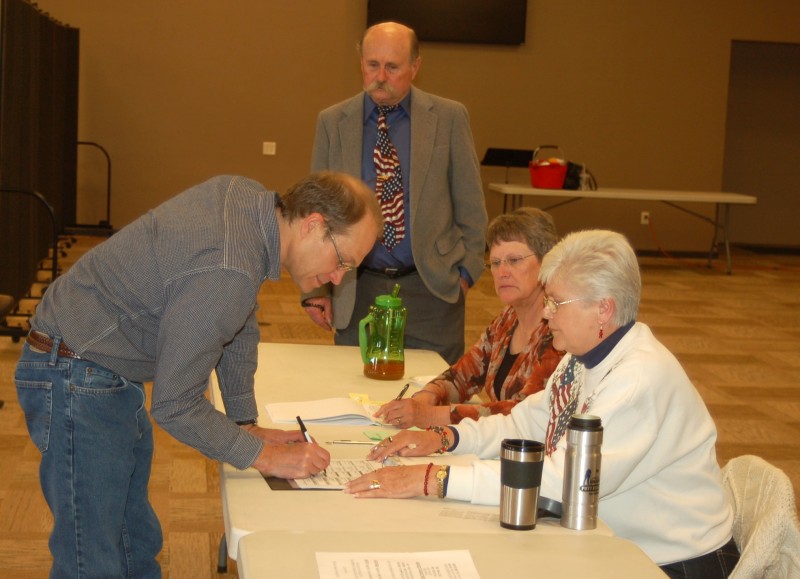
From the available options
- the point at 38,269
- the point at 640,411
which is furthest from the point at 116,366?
the point at 38,269

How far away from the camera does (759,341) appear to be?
7.11 metres

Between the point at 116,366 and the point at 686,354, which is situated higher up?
the point at 116,366

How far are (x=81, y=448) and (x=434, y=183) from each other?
1.90m

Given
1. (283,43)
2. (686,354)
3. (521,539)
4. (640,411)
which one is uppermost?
(283,43)

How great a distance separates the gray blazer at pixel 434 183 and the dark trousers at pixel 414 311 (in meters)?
0.05

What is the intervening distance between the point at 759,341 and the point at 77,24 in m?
7.24

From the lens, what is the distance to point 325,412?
249 centimetres

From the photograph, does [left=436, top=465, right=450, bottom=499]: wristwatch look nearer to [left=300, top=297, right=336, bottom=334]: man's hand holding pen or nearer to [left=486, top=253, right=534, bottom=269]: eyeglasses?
[left=486, top=253, right=534, bottom=269]: eyeglasses

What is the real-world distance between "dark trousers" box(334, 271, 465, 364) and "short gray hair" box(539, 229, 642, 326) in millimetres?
1518

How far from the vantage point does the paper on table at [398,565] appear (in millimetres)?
1544

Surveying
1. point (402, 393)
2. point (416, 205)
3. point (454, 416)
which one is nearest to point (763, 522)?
point (454, 416)

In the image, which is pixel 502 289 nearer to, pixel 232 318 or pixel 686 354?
pixel 232 318

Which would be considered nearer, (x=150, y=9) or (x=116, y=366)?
(x=116, y=366)

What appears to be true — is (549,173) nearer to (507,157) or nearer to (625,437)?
(507,157)
